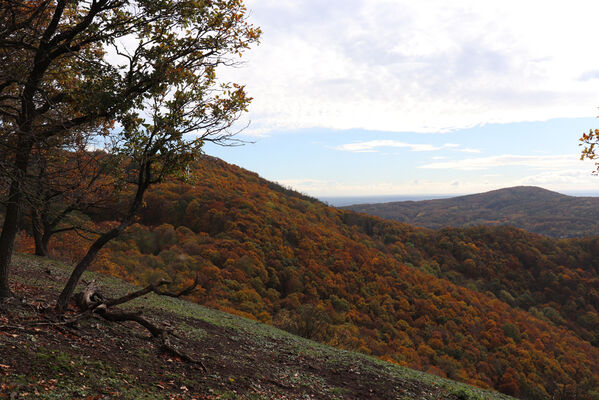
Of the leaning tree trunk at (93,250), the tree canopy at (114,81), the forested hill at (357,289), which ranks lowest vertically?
the forested hill at (357,289)

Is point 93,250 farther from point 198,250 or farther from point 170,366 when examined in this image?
point 198,250

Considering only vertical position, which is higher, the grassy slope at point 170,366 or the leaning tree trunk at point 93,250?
the leaning tree trunk at point 93,250

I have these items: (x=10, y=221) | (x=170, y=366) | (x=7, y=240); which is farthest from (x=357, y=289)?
(x=10, y=221)

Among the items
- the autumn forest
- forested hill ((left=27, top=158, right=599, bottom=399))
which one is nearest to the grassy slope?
the autumn forest

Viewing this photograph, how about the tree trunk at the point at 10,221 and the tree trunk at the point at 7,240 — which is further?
the tree trunk at the point at 7,240

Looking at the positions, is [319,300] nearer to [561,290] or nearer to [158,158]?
[158,158]

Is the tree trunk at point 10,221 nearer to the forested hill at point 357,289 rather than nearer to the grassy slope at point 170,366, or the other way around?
the grassy slope at point 170,366

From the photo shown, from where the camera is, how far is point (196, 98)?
10602 mm

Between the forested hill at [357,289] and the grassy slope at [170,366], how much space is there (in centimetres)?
727

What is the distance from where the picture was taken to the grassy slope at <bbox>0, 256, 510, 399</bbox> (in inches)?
258

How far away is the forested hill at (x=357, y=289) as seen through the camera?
33344 mm

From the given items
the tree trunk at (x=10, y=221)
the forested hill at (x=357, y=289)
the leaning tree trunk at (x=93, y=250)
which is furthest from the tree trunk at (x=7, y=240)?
the forested hill at (x=357, y=289)

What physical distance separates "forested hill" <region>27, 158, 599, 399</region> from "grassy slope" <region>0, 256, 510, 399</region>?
7.27 meters

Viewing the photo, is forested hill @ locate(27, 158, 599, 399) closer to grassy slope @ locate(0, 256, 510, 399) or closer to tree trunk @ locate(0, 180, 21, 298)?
tree trunk @ locate(0, 180, 21, 298)
